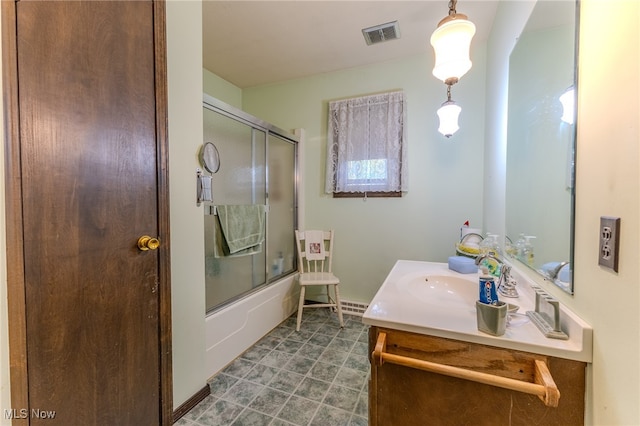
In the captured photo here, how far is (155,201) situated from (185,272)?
0.45 meters

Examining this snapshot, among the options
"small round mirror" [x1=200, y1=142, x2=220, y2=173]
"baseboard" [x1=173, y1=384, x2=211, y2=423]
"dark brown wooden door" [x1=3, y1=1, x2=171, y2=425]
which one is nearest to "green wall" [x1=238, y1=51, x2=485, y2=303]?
"small round mirror" [x1=200, y1=142, x2=220, y2=173]

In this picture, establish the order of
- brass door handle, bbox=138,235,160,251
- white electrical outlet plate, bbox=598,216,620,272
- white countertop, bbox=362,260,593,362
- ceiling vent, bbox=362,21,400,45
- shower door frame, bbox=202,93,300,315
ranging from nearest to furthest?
white electrical outlet plate, bbox=598,216,620,272 < white countertop, bbox=362,260,593,362 < brass door handle, bbox=138,235,160,251 < shower door frame, bbox=202,93,300,315 < ceiling vent, bbox=362,21,400,45

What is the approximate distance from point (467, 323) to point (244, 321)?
1661 mm

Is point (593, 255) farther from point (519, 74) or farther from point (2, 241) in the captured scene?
point (2, 241)

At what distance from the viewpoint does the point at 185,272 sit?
1.42m

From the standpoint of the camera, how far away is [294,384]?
1672 millimetres

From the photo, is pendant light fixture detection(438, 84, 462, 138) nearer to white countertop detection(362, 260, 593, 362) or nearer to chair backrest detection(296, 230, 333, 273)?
white countertop detection(362, 260, 593, 362)

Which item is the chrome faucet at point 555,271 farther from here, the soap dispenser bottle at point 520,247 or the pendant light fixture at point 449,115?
the pendant light fixture at point 449,115

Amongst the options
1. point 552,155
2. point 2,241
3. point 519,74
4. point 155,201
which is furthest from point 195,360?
point 519,74

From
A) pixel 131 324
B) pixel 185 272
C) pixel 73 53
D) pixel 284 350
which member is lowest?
pixel 284 350

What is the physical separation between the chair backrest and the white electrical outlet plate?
2163 mm

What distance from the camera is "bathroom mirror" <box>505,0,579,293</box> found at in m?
0.85

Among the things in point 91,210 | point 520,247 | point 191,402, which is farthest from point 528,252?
point 191,402

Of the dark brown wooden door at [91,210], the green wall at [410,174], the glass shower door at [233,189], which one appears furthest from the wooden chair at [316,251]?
the dark brown wooden door at [91,210]
